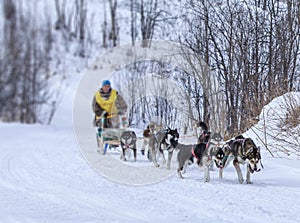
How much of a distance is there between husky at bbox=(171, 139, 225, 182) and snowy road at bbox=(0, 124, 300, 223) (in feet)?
0.61

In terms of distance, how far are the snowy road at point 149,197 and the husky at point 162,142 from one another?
290 mm

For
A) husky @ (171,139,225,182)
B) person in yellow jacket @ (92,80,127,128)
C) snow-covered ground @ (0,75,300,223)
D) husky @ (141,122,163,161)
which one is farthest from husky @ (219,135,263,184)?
person in yellow jacket @ (92,80,127,128)

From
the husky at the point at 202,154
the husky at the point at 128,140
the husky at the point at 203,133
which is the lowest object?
the husky at the point at 202,154

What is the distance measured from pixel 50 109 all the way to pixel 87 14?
6.24m

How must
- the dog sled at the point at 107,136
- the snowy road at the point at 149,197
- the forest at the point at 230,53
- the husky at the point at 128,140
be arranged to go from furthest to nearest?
1. the dog sled at the point at 107,136
2. the husky at the point at 128,140
3. the forest at the point at 230,53
4. the snowy road at the point at 149,197

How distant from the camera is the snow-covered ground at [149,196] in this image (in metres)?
2.63

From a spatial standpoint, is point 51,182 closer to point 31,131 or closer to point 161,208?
point 161,208

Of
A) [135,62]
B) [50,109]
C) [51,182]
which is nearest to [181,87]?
[135,62]

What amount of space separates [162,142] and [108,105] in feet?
3.22

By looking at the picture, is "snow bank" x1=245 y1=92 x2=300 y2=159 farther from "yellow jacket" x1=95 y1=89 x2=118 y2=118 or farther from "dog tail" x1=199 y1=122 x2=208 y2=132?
"yellow jacket" x1=95 y1=89 x2=118 y2=118

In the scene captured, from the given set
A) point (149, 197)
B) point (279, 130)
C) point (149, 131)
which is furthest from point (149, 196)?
point (279, 130)

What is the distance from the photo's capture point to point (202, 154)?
303 centimetres

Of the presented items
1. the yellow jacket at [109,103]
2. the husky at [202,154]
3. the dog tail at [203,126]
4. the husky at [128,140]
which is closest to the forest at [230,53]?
the dog tail at [203,126]

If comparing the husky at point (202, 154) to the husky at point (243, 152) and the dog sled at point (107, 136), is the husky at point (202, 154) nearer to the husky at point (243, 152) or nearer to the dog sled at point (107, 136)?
the husky at point (243, 152)
